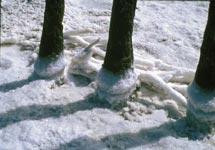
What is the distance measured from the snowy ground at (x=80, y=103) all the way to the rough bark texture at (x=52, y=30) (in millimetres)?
385

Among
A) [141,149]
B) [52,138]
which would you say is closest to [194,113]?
[141,149]

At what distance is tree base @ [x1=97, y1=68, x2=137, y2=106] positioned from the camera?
4992mm

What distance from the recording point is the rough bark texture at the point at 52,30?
5.02 metres

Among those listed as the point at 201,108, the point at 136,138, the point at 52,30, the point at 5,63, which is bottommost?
the point at 136,138

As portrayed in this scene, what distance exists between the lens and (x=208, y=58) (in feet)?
14.9

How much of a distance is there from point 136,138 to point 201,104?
0.75 m

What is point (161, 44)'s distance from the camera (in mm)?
6637

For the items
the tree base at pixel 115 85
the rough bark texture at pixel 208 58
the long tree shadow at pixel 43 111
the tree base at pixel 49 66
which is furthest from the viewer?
the tree base at pixel 49 66

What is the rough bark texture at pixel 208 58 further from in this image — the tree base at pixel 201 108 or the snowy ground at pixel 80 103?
the snowy ground at pixel 80 103

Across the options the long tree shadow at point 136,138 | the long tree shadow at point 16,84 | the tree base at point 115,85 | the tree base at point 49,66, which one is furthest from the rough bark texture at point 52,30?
the long tree shadow at point 136,138

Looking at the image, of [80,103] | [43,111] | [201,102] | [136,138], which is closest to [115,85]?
[80,103]

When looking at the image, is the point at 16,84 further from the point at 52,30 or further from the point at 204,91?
the point at 204,91

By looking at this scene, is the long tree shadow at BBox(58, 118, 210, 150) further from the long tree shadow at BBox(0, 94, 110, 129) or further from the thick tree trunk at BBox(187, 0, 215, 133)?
the long tree shadow at BBox(0, 94, 110, 129)

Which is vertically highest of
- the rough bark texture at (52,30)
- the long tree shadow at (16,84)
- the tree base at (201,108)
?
the rough bark texture at (52,30)
